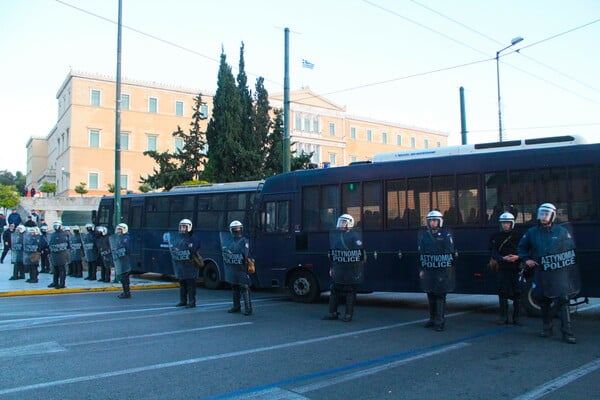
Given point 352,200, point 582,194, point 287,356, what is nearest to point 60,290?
point 352,200

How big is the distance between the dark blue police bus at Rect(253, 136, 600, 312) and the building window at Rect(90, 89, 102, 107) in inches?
2215

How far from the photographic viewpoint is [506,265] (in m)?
9.70

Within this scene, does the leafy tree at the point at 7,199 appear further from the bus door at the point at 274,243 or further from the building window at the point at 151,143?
the bus door at the point at 274,243

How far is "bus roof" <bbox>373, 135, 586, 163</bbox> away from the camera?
10766 mm

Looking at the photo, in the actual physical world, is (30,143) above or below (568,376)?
above

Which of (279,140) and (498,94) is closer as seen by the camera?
(498,94)

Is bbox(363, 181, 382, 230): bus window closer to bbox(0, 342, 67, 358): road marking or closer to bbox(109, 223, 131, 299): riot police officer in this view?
bbox(109, 223, 131, 299): riot police officer

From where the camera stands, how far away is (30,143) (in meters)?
101

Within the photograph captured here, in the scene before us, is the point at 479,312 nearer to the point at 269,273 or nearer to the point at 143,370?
the point at 269,273

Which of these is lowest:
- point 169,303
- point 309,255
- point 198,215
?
point 169,303

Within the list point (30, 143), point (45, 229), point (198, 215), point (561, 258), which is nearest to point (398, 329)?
point (561, 258)

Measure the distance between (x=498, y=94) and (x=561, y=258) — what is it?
63.4 ft

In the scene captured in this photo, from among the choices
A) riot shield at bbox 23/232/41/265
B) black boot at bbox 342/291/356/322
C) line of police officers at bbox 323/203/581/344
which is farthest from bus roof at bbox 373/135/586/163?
riot shield at bbox 23/232/41/265

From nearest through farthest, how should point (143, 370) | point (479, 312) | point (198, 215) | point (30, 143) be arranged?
point (143, 370) → point (479, 312) → point (198, 215) → point (30, 143)
